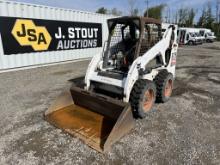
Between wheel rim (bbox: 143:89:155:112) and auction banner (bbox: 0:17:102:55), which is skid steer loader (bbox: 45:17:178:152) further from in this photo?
auction banner (bbox: 0:17:102:55)

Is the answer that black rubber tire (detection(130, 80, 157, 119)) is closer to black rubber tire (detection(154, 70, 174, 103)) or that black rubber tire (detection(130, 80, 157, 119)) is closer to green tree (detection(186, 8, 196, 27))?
black rubber tire (detection(154, 70, 174, 103))

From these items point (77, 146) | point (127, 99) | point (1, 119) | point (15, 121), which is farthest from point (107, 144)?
point (1, 119)

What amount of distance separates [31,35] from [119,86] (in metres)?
7.00

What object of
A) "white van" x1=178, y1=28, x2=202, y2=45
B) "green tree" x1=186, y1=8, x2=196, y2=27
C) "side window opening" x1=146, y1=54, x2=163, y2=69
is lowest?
"side window opening" x1=146, y1=54, x2=163, y2=69

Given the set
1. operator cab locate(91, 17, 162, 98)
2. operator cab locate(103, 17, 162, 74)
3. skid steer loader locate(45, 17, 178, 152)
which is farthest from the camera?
operator cab locate(103, 17, 162, 74)

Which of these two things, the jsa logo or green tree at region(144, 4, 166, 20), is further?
green tree at region(144, 4, 166, 20)

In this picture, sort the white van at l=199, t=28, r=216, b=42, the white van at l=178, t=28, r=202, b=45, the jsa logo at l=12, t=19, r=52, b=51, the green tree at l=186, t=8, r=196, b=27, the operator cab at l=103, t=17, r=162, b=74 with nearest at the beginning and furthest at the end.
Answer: the operator cab at l=103, t=17, r=162, b=74, the jsa logo at l=12, t=19, r=52, b=51, the white van at l=178, t=28, r=202, b=45, the white van at l=199, t=28, r=216, b=42, the green tree at l=186, t=8, r=196, b=27

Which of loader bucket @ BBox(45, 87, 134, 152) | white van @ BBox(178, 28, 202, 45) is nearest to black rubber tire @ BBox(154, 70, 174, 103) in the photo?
loader bucket @ BBox(45, 87, 134, 152)

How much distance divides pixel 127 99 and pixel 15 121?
94.8 inches

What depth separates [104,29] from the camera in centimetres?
1257

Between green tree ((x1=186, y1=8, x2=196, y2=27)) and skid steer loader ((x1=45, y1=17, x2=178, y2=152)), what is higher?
green tree ((x1=186, y1=8, x2=196, y2=27))

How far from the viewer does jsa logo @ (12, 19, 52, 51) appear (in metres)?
8.50

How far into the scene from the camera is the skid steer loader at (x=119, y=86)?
3.39 metres

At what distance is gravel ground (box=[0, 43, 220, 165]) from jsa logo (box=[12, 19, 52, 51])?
3.81m
